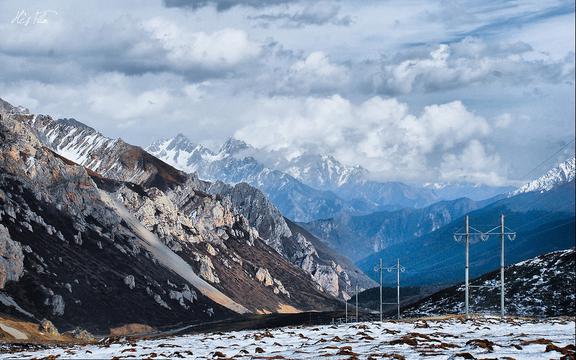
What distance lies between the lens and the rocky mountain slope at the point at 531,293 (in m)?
139

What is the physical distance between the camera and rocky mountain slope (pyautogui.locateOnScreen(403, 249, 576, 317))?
139 meters

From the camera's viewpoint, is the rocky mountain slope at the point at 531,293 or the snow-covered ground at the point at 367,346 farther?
the rocky mountain slope at the point at 531,293

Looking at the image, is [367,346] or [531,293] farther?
[531,293]

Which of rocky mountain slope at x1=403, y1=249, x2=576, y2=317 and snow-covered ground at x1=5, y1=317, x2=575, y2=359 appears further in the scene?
rocky mountain slope at x1=403, y1=249, x2=576, y2=317

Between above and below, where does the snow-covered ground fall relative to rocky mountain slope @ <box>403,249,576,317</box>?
below

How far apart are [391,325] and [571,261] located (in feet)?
352

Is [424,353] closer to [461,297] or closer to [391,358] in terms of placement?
[391,358]

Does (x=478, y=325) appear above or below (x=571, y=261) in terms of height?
below

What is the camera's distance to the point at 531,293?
14825cm

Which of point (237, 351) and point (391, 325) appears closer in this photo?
point (237, 351)

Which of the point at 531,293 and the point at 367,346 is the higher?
the point at 531,293

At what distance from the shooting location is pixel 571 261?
516 feet

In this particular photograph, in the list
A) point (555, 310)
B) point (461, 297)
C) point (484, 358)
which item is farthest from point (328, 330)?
point (461, 297)

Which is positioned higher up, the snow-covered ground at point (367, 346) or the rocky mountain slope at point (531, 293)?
the rocky mountain slope at point (531, 293)
